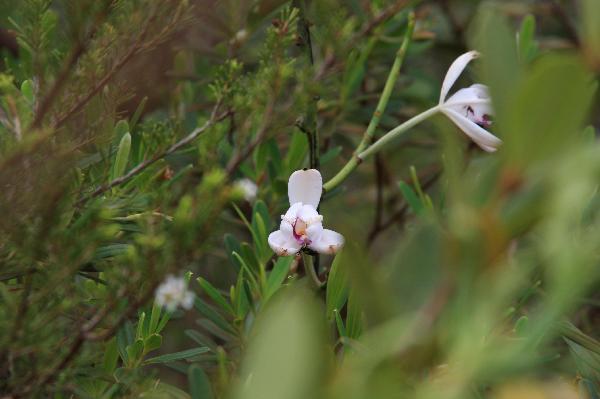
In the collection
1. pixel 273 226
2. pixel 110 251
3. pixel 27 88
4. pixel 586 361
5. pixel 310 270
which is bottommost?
pixel 586 361

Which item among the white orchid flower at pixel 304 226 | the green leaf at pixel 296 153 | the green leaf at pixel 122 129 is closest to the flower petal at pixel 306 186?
the white orchid flower at pixel 304 226

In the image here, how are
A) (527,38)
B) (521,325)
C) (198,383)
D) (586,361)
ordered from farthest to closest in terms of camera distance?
1. (527,38)
2. (586,361)
3. (521,325)
4. (198,383)

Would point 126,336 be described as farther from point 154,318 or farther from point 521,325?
point 521,325

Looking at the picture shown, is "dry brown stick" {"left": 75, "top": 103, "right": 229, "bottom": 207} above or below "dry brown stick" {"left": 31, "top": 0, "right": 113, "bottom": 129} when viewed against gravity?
below

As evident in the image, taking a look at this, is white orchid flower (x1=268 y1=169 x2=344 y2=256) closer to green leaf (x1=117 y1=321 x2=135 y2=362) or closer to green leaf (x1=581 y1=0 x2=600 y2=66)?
green leaf (x1=117 y1=321 x2=135 y2=362)

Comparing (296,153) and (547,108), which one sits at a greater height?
(547,108)

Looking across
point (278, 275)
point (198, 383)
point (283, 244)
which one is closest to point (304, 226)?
point (283, 244)

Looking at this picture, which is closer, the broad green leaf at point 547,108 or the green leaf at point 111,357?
the broad green leaf at point 547,108

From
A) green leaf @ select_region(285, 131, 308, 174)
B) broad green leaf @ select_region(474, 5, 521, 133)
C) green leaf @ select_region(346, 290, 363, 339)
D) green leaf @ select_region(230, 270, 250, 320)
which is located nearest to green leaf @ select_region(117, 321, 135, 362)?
green leaf @ select_region(230, 270, 250, 320)

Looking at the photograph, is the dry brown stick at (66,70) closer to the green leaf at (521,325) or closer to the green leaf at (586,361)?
the green leaf at (521,325)
